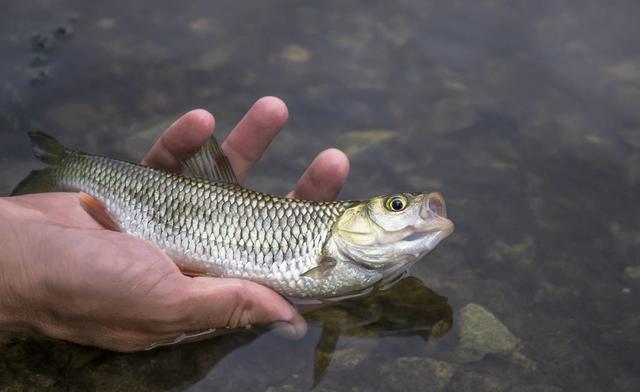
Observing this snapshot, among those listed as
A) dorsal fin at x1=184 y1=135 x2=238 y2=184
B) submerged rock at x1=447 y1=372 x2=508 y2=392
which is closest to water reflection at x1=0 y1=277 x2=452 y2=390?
submerged rock at x1=447 y1=372 x2=508 y2=392

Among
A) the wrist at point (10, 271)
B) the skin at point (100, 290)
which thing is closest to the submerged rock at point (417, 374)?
the skin at point (100, 290)

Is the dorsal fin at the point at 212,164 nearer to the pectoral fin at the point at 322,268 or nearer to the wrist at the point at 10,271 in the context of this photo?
the pectoral fin at the point at 322,268

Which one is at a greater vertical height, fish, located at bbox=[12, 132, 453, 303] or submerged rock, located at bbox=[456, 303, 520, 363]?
fish, located at bbox=[12, 132, 453, 303]

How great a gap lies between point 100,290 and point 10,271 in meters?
0.65

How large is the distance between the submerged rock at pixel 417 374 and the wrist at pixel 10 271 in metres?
2.36

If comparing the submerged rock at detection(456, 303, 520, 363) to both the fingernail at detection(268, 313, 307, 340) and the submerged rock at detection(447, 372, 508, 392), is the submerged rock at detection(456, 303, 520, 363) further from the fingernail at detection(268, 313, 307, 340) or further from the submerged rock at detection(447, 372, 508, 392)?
the fingernail at detection(268, 313, 307, 340)

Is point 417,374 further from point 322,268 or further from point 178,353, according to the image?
point 178,353

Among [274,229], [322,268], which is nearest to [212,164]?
[274,229]

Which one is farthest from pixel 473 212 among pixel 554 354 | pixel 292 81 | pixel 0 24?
pixel 0 24

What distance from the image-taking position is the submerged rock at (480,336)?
17.1 feet

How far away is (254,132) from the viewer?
5.82 meters

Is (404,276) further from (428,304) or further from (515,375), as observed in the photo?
(515,375)

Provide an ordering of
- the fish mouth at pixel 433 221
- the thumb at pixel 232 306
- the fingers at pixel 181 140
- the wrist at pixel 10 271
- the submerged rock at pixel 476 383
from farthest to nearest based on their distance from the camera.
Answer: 1. the fingers at pixel 181 140
2. the submerged rock at pixel 476 383
3. the fish mouth at pixel 433 221
4. the wrist at pixel 10 271
5. the thumb at pixel 232 306

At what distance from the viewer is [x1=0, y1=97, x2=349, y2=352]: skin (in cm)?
418
